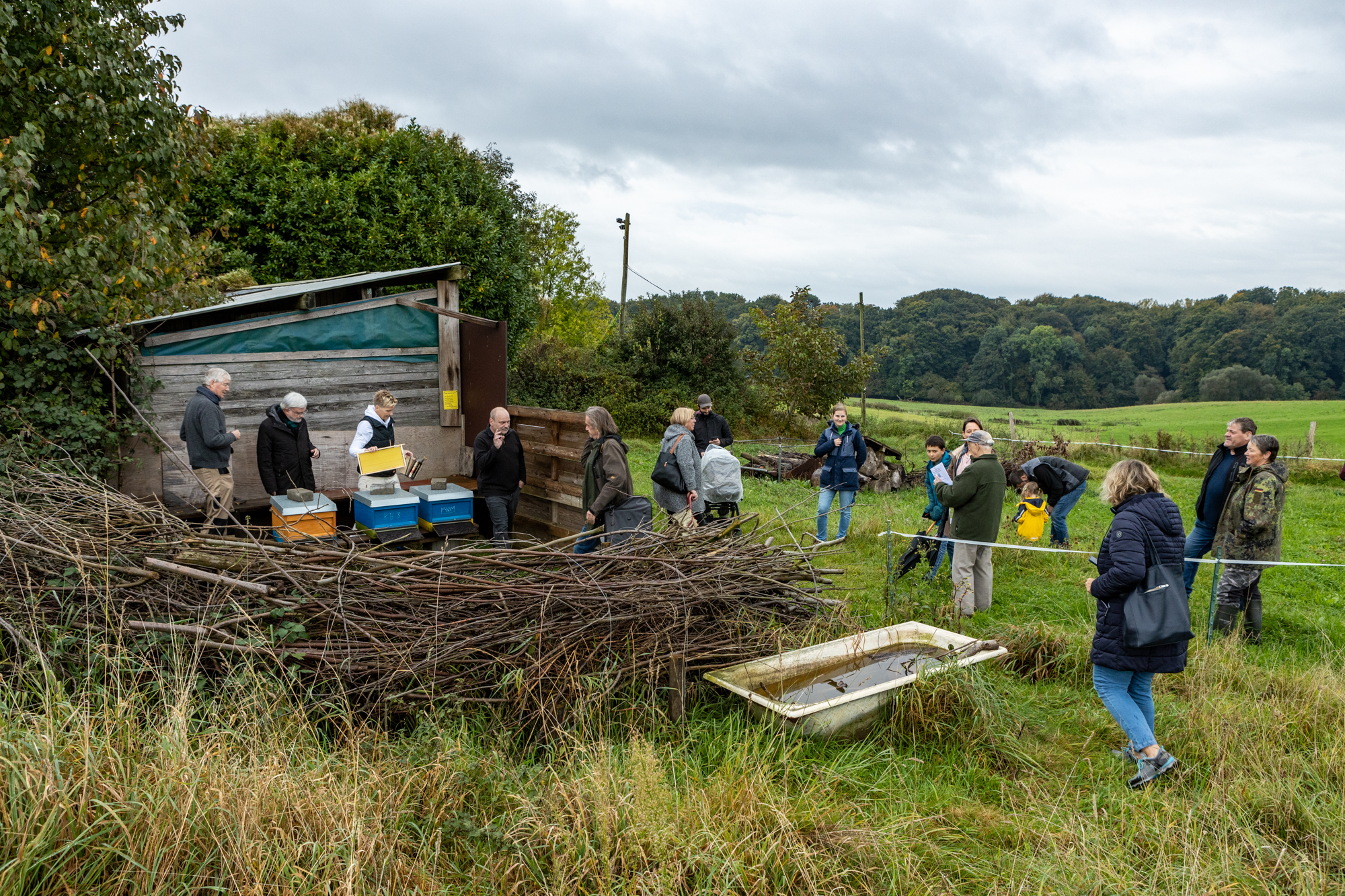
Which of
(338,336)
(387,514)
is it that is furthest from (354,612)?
(338,336)

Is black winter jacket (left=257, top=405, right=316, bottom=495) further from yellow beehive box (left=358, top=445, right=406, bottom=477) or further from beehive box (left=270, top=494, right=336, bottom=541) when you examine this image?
yellow beehive box (left=358, top=445, right=406, bottom=477)

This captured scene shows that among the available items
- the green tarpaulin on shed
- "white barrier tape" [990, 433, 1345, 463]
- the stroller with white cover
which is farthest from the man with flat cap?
"white barrier tape" [990, 433, 1345, 463]

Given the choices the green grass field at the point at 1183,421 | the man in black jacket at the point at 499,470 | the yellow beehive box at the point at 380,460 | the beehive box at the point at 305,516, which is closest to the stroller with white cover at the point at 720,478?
the man in black jacket at the point at 499,470

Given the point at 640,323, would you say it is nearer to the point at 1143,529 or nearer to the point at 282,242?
the point at 282,242

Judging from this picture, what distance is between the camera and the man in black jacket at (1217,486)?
21.1 feet

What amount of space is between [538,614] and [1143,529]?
3246 mm

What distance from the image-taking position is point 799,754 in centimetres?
404

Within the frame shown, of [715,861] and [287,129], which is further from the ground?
[287,129]

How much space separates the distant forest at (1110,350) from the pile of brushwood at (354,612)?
44427mm

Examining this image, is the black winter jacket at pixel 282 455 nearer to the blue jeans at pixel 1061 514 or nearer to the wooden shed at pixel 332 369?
the wooden shed at pixel 332 369

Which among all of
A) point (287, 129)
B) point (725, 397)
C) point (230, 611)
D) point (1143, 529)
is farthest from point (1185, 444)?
point (287, 129)

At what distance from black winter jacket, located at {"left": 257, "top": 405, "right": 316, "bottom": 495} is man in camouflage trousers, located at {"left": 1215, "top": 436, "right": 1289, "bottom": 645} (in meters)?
7.93

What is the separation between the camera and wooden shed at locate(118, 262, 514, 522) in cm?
708

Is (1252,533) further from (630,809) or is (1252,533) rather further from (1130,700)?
(630,809)
